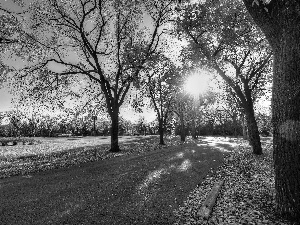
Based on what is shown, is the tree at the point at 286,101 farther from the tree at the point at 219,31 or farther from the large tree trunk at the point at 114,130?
the large tree trunk at the point at 114,130

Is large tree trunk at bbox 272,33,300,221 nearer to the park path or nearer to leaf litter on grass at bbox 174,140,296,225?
leaf litter on grass at bbox 174,140,296,225

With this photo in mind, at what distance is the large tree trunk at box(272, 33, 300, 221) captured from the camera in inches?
229

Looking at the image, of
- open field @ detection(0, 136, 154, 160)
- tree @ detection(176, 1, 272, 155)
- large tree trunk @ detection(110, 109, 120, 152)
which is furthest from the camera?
open field @ detection(0, 136, 154, 160)

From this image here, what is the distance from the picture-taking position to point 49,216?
264 inches

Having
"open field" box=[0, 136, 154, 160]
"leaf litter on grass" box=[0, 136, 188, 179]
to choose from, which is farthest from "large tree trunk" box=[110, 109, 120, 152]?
"open field" box=[0, 136, 154, 160]

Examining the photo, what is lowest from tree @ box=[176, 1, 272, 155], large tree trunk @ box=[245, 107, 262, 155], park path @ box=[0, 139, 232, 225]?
park path @ box=[0, 139, 232, 225]

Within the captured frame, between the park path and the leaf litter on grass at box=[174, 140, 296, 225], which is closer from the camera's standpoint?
the leaf litter on grass at box=[174, 140, 296, 225]

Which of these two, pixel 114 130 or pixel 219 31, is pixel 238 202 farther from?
pixel 114 130

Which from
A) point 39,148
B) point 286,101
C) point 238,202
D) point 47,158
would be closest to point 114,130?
point 47,158

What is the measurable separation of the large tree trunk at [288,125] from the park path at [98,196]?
2993mm

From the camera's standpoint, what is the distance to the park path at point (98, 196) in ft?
21.6

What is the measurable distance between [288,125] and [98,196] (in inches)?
255

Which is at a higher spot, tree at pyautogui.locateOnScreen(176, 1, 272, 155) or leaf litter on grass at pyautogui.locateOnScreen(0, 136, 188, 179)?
tree at pyautogui.locateOnScreen(176, 1, 272, 155)

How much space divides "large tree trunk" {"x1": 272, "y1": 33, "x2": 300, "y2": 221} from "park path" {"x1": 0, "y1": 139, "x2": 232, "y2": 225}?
2993 millimetres
